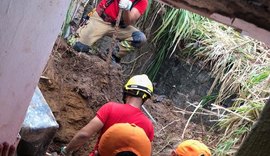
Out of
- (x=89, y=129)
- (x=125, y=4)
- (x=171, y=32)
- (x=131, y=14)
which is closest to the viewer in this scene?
(x=89, y=129)

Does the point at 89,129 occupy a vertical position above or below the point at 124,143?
below

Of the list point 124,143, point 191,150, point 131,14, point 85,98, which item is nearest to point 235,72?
point 131,14

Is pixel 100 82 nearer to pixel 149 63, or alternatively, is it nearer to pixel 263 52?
pixel 149 63

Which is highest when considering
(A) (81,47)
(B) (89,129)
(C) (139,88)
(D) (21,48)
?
(D) (21,48)

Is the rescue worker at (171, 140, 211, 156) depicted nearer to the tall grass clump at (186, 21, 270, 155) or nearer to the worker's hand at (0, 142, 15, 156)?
the worker's hand at (0, 142, 15, 156)

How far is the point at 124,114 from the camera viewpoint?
11.0ft

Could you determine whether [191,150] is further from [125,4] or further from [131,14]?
[131,14]

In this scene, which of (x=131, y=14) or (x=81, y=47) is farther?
(x=81, y=47)

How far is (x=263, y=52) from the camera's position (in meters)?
5.81

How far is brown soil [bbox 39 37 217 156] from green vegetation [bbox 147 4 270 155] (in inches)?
24.4

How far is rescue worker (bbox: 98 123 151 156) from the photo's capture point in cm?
249

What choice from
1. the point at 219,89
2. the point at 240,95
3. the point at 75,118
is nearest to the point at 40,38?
the point at 75,118

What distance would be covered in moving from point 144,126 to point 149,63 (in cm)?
363

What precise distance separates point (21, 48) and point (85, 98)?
107 inches
